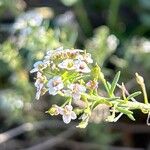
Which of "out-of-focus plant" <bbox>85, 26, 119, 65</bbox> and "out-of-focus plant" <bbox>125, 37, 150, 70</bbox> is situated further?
"out-of-focus plant" <bbox>125, 37, 150, 70</bbox>

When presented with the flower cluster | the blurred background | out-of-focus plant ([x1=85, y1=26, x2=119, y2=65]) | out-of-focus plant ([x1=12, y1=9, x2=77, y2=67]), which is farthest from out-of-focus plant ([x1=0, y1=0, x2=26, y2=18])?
the flower cluster

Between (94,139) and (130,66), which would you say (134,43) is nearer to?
(130,66)

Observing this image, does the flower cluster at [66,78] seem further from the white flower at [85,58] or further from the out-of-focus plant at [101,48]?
the out-of-focus plant at [101,48]

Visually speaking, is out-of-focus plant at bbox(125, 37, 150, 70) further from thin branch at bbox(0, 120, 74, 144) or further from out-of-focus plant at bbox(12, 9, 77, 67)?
thin branch at bbox(0, 120, 74, 144)

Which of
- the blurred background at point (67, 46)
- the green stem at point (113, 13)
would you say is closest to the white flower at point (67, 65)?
the blurred background at point (67, 46)

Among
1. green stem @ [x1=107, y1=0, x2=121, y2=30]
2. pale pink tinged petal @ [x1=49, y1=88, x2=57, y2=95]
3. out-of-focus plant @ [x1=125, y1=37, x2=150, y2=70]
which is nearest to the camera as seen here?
pale pink tinged petal @ [x1=49, y1=88, x2=57, y2=95]

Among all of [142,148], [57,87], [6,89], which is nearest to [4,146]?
[6,89]

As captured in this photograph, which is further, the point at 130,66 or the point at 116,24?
the point at 116,24

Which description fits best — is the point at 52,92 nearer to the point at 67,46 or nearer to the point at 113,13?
the point at 67,46
